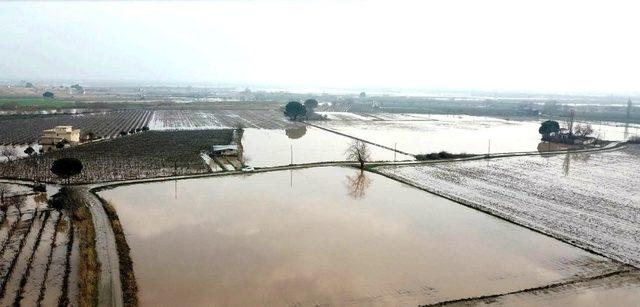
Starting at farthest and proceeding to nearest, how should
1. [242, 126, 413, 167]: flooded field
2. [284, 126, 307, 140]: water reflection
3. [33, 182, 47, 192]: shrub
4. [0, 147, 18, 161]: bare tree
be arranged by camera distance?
[284, 126, 307, 140]: water reflection, [242, 126, 413, 167]: flooded field, [0, 147, 18, 161]: bare tree, [33, 182, 47, 192]: shrub

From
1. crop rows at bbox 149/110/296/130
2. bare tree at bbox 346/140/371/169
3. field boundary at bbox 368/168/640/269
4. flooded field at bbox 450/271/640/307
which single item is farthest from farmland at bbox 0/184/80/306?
crop rows at bbox 149/110/296/130

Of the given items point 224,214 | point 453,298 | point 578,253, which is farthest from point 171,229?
point 578,253

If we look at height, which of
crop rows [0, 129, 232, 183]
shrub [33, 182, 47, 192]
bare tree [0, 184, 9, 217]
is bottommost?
bare tree [0, 184, 9, 217]

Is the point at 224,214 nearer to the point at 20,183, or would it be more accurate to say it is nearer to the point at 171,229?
the point at 171,229

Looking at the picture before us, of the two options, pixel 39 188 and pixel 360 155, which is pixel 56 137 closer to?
pixel 39 188

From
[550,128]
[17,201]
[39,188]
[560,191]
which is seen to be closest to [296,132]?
[550,128]

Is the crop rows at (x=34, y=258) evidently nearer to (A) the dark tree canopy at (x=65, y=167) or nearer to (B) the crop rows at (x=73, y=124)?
(A) the dark tree canopy at (x=65, y=167)

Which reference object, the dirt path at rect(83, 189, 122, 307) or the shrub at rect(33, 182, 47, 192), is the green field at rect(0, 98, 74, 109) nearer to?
the shrub at rect(33, 182, 47, 192)
